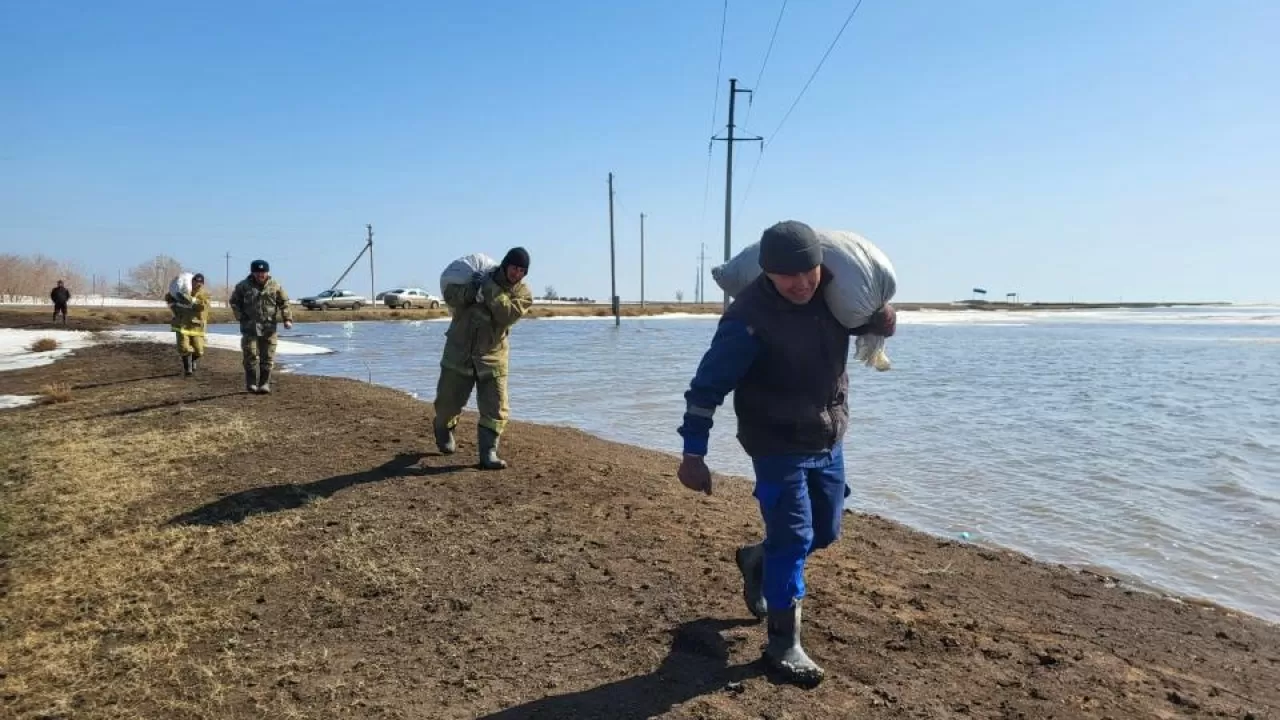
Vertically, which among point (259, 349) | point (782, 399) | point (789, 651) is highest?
point (782, 399)

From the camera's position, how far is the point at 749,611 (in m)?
3.94

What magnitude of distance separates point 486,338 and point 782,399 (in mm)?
3803

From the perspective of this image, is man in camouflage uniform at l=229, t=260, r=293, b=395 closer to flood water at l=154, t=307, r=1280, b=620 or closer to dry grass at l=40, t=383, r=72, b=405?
dry grass at l=40, t=383, r=72, b=405

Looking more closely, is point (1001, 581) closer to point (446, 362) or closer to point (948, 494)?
point (948, 494)

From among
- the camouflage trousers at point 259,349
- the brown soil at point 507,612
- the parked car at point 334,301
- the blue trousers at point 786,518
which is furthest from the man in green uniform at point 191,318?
the parked car at point 334,301

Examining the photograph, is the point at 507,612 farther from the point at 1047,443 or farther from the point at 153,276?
the point at 153,276

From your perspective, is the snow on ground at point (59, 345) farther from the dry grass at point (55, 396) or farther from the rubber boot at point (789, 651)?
the rubber boot at point (789, 651)

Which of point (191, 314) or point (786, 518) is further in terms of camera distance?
point (191, 314)

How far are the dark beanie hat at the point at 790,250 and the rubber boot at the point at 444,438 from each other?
4.56 meters

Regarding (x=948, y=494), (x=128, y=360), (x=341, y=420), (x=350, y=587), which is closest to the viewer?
(x=350, y=587)

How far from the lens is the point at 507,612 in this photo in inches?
155

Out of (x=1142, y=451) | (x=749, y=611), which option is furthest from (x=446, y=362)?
(x=1142, y=451)

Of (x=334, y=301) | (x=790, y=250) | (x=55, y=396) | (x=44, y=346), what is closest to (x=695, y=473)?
(x=790, y=250)

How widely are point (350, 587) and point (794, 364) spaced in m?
2.58
